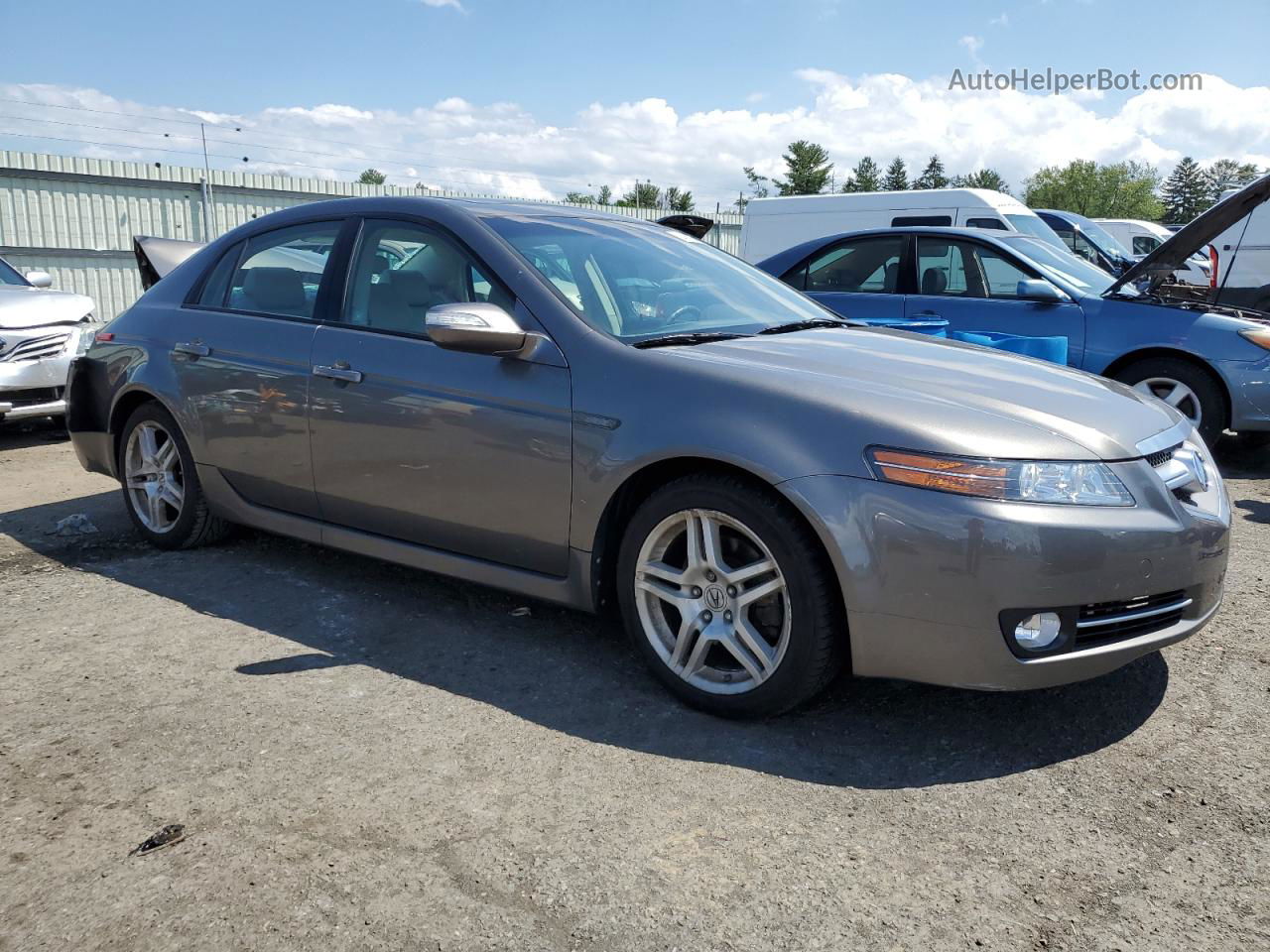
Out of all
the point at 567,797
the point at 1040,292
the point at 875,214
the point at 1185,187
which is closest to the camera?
the point at 567,797

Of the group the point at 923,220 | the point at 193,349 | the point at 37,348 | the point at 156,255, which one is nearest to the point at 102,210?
the point at 37,348

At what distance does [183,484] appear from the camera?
4.74m

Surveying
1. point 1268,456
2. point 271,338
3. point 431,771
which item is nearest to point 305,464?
point 271,338

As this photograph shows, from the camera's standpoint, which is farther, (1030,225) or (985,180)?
(985,180)

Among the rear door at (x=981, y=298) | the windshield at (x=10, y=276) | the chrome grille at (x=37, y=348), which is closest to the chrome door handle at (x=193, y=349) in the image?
the chrome grille at (x=37, y=348)

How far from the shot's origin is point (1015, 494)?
272cm

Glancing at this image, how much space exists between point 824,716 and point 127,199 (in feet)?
63.1

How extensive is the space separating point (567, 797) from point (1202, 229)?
257 inches

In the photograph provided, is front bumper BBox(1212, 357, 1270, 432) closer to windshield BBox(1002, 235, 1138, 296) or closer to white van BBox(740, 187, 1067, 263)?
windshield BBox(1002, 235, 1138, 296)

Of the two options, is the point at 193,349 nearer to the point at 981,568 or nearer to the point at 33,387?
the point at 981,568

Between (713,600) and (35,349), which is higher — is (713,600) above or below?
below

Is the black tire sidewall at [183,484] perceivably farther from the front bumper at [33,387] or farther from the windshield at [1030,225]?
the windshield at [1030,225]

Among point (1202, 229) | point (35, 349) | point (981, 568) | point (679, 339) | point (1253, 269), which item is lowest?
point (981, 568)

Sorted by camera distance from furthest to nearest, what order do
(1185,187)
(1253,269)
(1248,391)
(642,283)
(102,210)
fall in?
(1185,187) < (102,210) < (1253,269) < (1248,391) < (642,283)
